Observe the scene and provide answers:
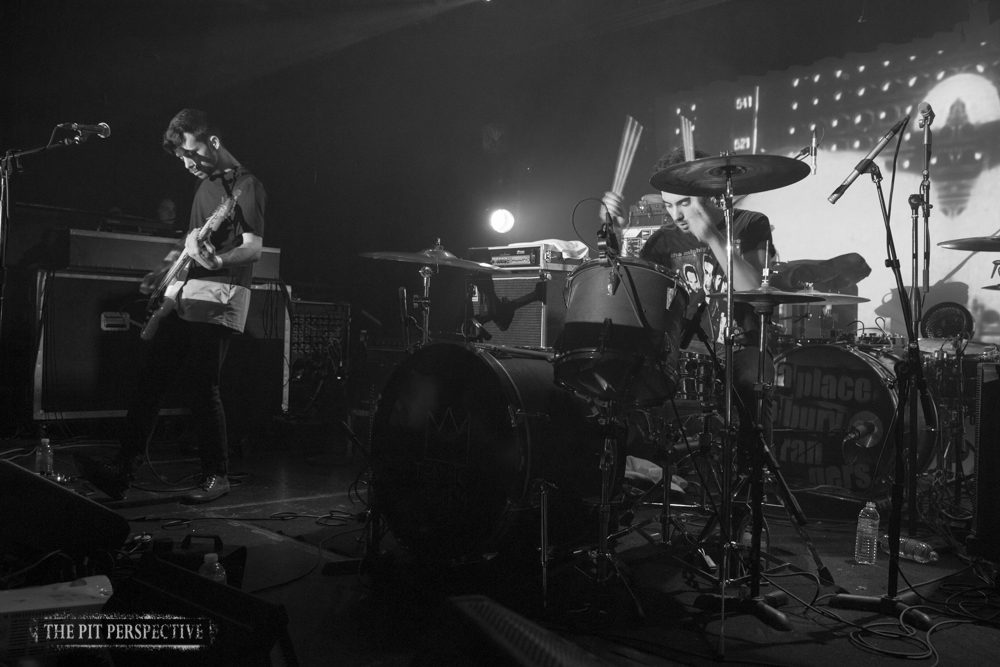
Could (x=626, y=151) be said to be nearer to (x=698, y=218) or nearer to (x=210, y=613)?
(x=698, y=218)

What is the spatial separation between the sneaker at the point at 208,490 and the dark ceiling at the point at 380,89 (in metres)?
4.13

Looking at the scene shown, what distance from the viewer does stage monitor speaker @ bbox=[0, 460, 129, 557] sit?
2156 mm

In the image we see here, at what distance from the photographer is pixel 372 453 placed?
3.35 m

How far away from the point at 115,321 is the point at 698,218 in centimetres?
464

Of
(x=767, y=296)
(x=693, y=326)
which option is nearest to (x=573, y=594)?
(x=693, y=326)

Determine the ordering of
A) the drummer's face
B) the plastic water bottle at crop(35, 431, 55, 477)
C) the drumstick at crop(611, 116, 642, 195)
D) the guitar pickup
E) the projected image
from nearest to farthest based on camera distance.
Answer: the drummer's face
the plastic water bottle at crop(35, 431, 55, 477)
the guitar pickup
the projected image
the drumstick at crop(611, 116, 642, 195)

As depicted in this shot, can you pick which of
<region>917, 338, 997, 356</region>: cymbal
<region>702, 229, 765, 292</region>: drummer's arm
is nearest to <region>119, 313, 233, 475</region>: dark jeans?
<region>702, 229, 765, 292</region>: drummer's arm

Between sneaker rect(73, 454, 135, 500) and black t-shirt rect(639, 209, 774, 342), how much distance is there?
3.28 meters

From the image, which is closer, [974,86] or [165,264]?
[165,264]

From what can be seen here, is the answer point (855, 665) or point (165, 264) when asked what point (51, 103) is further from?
point (855, 665)

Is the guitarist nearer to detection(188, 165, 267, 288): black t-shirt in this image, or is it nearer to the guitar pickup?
detection(188, 165, 267, 288): black t-shirt

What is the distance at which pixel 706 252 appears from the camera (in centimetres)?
429

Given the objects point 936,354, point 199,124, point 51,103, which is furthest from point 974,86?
point 51,103

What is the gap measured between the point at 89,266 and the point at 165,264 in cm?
175
